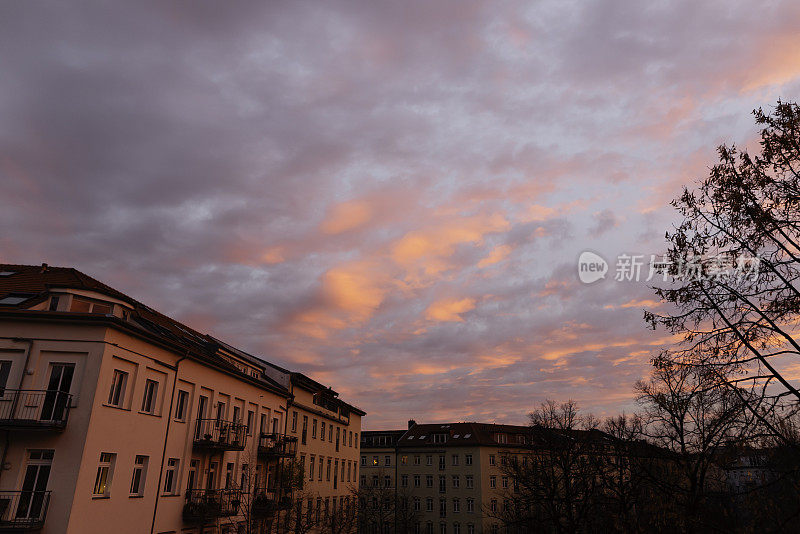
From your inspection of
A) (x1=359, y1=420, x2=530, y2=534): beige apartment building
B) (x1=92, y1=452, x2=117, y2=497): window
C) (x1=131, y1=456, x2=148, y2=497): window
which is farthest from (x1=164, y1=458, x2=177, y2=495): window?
(x1=359, y1=420, x2=530, y2=534): beige apartment building

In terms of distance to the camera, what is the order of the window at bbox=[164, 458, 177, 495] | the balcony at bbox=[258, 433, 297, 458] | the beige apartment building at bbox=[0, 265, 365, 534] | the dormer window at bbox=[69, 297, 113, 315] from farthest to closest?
the balcony at bbox=[258, 433, 297, 458]
the window at bbox=[164, 458, 177, 495]
the dormer window at bbox=[69, 297, 113, 315]
the beige apartment building at bbox=[0, 265, 365, 534]

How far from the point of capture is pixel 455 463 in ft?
281

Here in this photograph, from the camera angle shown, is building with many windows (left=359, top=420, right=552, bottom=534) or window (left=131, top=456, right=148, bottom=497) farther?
building with many windows (left=359, top=420, right=552, bottom=534)

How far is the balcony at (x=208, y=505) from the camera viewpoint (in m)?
26.1

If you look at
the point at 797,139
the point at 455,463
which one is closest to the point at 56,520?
the point at 797,139

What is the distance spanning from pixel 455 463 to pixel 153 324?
7028 centimetres

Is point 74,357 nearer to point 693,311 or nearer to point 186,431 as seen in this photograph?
point 186,431

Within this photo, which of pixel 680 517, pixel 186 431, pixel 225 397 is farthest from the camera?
pixel 225 397

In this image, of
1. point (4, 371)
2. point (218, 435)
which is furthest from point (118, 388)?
point (218, 435)

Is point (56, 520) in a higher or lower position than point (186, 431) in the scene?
lower

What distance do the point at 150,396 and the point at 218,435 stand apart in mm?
6598

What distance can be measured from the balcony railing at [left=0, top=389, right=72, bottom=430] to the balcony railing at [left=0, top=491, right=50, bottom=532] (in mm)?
2341

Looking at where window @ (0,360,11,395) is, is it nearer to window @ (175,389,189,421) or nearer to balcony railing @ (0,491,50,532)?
balcony railing @ (0,491,50,532)

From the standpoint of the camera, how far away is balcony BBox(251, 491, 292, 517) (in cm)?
3288
